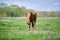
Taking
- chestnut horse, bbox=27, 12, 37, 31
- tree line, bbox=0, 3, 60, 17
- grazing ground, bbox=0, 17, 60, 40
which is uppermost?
tree line, bbox=0, 3, 60, 17

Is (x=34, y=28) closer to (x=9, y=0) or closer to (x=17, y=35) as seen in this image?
(x=17, y=35)

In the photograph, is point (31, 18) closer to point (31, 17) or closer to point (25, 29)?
point (31, 17)

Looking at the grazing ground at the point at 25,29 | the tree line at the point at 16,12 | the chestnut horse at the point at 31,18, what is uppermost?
the tree line at the point at 16,12

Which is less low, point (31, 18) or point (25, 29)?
point (31, 18)

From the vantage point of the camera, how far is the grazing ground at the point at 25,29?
2340mm

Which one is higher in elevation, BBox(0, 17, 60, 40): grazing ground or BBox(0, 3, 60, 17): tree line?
BBox(0, 3, 60, 17): tree line

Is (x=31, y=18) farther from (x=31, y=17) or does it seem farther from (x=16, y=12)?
(x=16, y=12)

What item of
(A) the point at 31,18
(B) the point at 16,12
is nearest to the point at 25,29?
(A) the point at 31,18

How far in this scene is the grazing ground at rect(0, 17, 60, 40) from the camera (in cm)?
234

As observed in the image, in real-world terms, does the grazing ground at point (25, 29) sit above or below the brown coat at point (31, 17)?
below

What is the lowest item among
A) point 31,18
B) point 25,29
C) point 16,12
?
point 25,29

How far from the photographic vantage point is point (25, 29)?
2.37 m

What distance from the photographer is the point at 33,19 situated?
94.1 inches

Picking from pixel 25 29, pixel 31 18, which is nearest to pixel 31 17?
pixel 31 18
